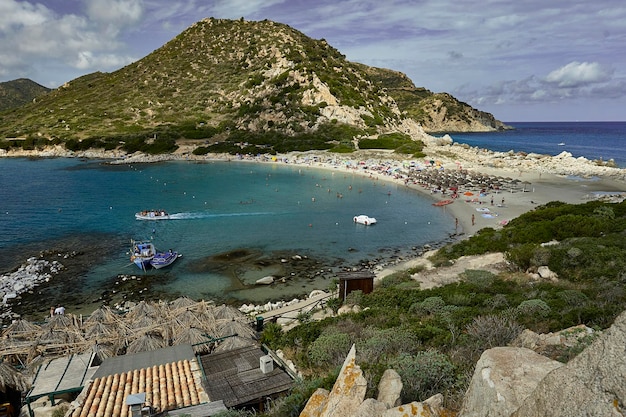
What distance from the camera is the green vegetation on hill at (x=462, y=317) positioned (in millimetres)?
8352

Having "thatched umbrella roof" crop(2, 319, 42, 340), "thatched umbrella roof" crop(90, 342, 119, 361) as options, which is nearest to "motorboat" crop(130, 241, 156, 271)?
"thatched umbrella roof" crop(2, 319, 42, 340)

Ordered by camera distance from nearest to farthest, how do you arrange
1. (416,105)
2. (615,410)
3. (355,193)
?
1. (615,410)
2. (355,193)
3. (416,105)

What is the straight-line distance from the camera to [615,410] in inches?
116

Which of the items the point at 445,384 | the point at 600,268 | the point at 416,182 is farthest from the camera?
the point at 416,182

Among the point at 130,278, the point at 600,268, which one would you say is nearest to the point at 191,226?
the point at 130,278

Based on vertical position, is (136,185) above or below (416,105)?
below

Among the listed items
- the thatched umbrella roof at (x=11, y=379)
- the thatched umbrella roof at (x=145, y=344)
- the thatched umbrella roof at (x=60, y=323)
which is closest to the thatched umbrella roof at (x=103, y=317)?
the thatched umbrella roof at (x=60, y=323)

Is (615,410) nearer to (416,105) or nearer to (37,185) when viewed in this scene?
(37,185)

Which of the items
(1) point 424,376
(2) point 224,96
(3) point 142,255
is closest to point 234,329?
(1) point 424,376

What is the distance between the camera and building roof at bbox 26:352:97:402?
12344 mm

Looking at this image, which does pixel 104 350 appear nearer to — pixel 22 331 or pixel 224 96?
pixel 22 331

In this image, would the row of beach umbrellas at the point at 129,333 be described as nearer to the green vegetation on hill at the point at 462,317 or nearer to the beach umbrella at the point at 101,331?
the beach umbrella at the point at 101,331

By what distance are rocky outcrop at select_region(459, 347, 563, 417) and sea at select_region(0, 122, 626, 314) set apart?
19.4 metres

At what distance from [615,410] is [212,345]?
15154mm
